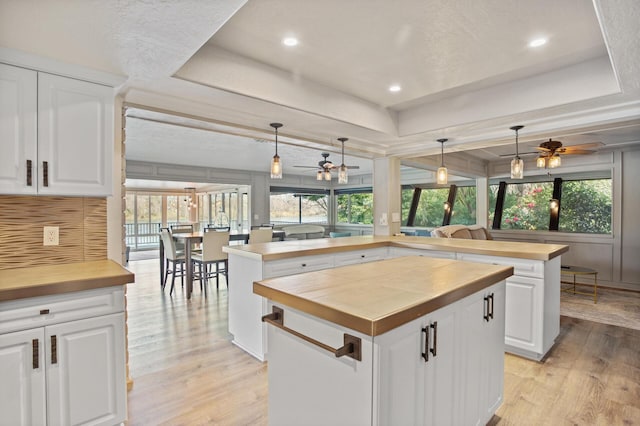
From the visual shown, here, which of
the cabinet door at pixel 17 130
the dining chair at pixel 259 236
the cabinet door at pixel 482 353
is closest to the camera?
the cabinet door at pixel 482 353

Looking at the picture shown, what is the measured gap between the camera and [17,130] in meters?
1.81

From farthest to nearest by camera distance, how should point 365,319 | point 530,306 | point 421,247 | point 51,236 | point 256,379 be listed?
1. point 421,247
2. point 530,306
3. point 256,379
4. point 51,236
5. point 365,319

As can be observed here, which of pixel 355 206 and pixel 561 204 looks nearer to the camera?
pixel 561 204

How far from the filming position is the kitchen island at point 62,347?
1527mm

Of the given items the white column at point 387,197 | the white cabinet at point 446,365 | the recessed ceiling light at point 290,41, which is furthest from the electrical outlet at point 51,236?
the white column at point 387,197

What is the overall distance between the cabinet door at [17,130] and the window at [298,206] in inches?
309

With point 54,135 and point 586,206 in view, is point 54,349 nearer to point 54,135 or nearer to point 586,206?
point 54,135

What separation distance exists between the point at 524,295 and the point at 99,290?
3127 millimetres

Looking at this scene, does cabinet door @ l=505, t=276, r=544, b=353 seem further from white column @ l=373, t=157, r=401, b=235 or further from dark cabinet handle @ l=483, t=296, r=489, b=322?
white column @ l=373, t=157, r=401, b=235

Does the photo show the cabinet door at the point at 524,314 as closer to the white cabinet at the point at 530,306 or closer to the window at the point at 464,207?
the white cabinet at the point at 530,306

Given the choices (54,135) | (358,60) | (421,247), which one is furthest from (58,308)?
(421,247)

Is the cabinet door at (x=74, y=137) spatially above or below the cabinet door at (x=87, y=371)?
above

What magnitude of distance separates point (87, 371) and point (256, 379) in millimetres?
1153

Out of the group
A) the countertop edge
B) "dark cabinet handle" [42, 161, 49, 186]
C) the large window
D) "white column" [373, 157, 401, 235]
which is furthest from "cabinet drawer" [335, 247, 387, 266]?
the large window
